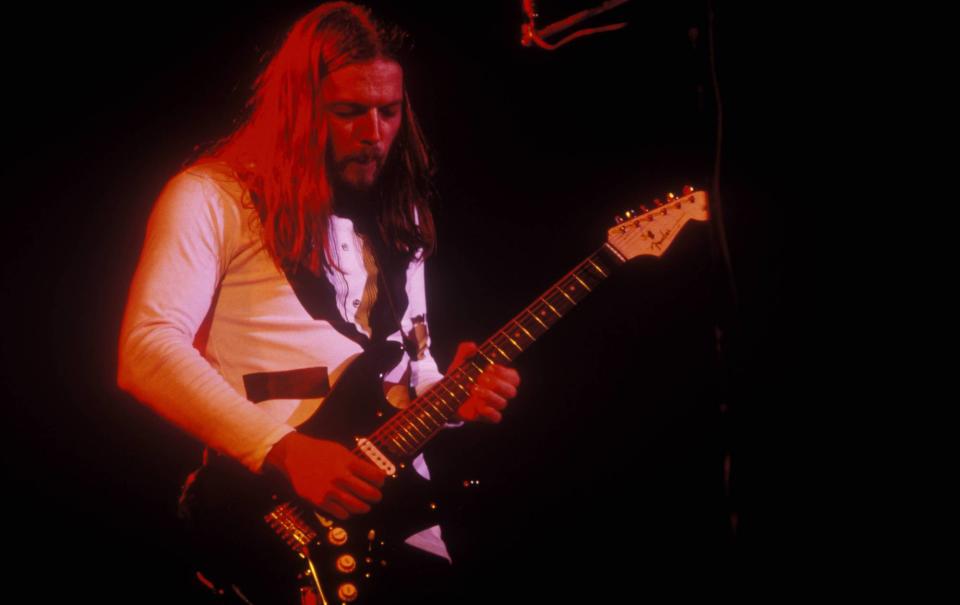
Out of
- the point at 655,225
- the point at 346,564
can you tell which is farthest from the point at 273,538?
the point at 655,225

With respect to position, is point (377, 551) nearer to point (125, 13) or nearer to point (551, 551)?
point (551, 551)

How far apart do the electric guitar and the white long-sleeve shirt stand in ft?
0.33

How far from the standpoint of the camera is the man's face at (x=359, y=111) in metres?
1.95

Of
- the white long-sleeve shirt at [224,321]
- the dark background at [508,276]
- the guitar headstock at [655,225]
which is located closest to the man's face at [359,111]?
the white long-sleeve shirt at [224,321]

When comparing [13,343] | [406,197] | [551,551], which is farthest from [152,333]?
[551,551]

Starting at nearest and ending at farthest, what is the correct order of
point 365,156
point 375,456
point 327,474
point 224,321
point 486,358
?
point 327,474 < point 375,456 < point 224,321 < point 486,358 < point 365,156

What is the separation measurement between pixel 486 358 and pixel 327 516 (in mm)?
566

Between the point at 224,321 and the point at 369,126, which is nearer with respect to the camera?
the point at 224,321

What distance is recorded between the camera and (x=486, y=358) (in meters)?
1.90

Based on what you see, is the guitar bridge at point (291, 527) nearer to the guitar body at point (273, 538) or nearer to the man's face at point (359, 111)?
the guitar body at point (273, 538)

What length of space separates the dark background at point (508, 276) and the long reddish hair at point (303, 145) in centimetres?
11

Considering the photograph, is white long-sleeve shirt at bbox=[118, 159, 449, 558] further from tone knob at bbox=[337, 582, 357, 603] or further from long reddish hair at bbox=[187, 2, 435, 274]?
tone knob at bbox=[337, 582, 357, 603]

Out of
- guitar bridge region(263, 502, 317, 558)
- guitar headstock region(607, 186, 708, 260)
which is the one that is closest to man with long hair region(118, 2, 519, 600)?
guitar bridge region(263, 502, 317, 558)

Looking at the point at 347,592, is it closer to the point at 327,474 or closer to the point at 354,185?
the point at 327,474
